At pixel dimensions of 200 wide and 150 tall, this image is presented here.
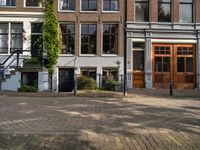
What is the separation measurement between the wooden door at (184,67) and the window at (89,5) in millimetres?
7004

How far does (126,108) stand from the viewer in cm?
1383

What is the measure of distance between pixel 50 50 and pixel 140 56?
6873 millimetres

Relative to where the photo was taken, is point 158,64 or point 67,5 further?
point 67,5

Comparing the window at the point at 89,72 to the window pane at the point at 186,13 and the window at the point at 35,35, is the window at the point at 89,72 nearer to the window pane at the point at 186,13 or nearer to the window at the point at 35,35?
the window at the point at 35,35

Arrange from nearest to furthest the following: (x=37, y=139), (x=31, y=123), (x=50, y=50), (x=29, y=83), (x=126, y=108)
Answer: (x=37, y=139), (x=31, y=123), (x=126, y=108), (x=29, y=83), (x=50, y=50)

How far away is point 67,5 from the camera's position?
88.0ft

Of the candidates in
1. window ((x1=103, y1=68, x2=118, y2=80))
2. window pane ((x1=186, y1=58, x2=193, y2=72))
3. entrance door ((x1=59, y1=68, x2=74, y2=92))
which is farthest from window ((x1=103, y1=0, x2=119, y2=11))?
window pane ((x1=186, y1=58, x2=193, y2=72))

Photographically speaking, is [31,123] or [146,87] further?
[146,87]

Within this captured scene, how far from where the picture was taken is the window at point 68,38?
2659cm

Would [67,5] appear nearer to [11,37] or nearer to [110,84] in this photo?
[11,37]

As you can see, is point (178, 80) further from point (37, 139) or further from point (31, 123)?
point (37, 139)

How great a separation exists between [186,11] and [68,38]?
9494 millimetres

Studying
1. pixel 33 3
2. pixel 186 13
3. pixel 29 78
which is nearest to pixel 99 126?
pixel 29 78

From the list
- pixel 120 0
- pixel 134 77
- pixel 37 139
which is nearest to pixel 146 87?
pixel 134 77
